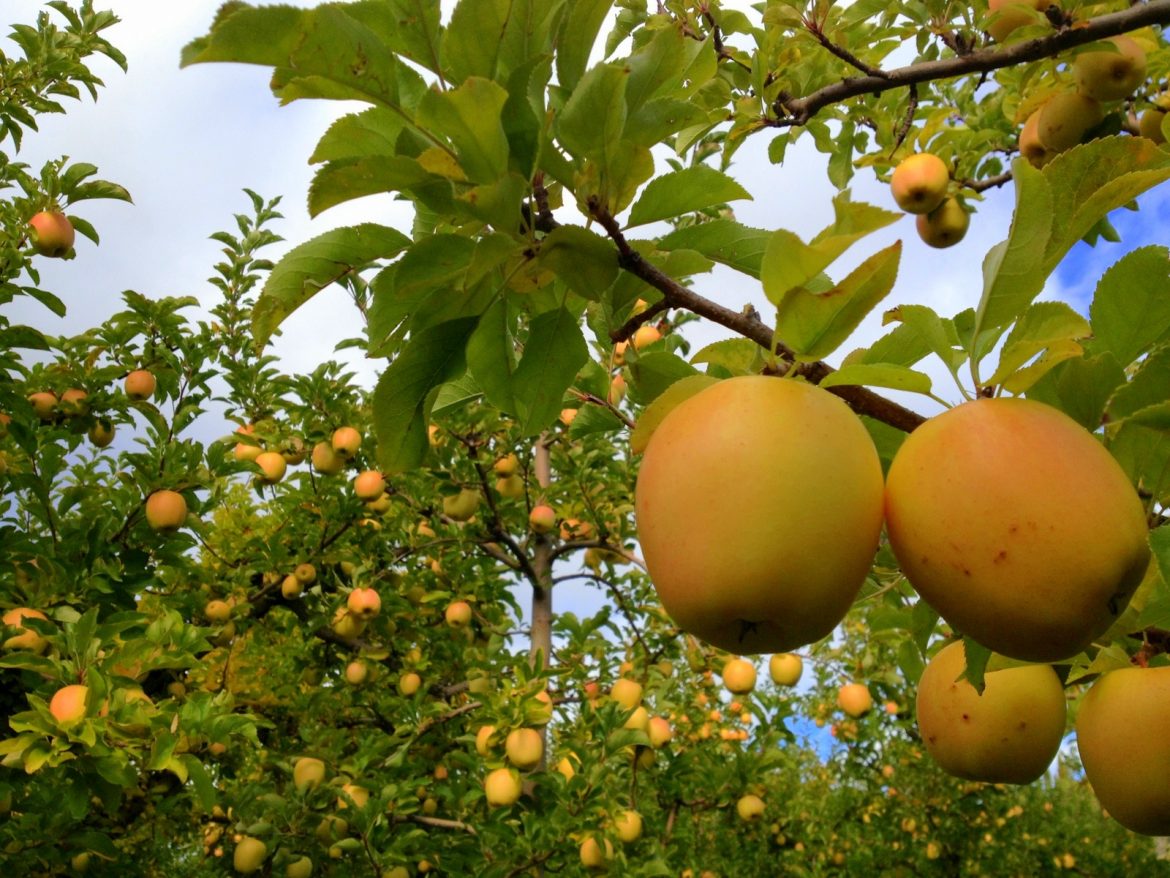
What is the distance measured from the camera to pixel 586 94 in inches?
29.2

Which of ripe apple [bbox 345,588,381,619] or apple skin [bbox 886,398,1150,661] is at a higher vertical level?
ripe apple [bbox 345,588,381,619]

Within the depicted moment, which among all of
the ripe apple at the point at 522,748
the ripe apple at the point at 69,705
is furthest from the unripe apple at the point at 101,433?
the ripe apple at the point at 522,748

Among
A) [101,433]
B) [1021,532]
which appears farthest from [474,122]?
[101,433]

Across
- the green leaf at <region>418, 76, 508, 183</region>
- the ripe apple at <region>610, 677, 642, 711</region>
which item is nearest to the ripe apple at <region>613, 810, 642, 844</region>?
the ripe apple at <region>610, 677, 642, 711</region>

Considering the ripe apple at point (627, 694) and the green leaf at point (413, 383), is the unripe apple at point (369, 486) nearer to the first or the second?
the ripe apple at point (627, 694)

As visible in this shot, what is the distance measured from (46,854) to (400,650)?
2.03 meters

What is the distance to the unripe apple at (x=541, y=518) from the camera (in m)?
3.88

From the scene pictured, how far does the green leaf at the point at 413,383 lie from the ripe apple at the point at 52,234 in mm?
2642

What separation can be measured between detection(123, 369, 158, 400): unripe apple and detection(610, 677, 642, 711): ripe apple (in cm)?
231

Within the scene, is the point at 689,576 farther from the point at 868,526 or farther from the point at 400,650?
the point at 400,650

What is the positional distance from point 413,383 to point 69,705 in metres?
1.35

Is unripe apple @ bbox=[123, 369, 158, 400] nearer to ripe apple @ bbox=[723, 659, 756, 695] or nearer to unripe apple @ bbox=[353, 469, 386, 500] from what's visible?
unripe apple @ bbox=[353, 469, 386, 500]

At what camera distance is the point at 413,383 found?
3.10 feet

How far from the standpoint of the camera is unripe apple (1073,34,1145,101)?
1756 millimetres
